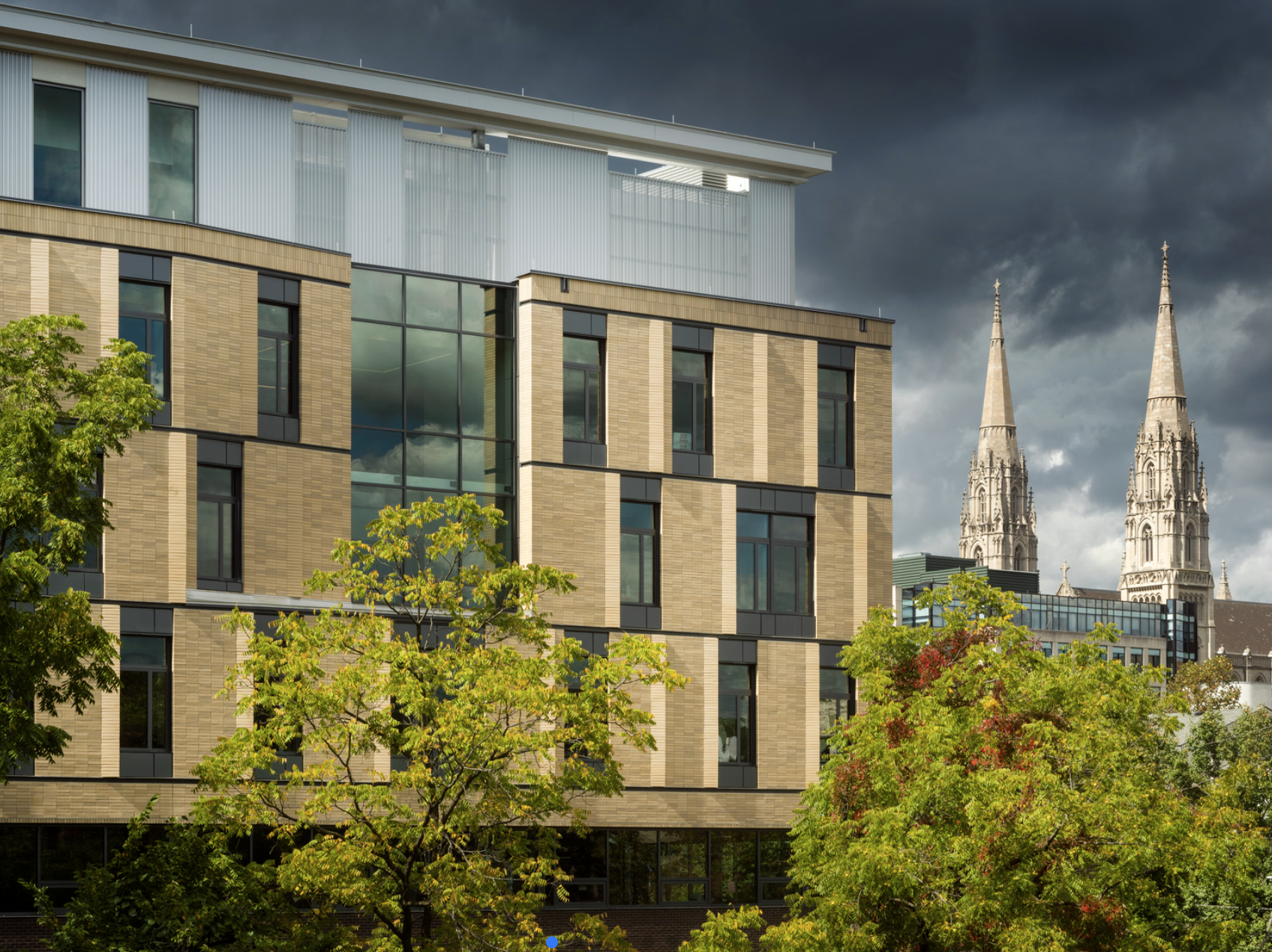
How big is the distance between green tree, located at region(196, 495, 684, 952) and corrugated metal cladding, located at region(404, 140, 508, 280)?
49.1 feet

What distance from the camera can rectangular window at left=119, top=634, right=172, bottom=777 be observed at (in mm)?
32250

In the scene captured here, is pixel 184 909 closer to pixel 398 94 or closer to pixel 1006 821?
pixel 1006 821

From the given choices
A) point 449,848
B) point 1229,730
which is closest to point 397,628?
point 449,848

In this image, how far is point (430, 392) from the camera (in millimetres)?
37500

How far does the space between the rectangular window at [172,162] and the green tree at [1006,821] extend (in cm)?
1842

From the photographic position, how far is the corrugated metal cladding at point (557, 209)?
39.8 meters

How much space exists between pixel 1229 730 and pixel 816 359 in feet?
108

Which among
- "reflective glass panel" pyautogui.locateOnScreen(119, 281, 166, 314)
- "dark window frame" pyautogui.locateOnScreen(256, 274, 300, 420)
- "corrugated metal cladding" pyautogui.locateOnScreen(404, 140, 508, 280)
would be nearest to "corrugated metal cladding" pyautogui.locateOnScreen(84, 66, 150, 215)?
"reflective glass panel" pyautogui.locateOnScreen(119, 281, 166, 314)

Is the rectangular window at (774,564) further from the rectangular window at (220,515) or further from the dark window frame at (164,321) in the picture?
the dark window frame at (164,321)

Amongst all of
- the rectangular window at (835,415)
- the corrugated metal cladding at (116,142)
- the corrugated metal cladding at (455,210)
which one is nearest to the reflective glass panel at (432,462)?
the corrugated metal cladding at (455,210)

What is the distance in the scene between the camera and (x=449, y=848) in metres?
23.7

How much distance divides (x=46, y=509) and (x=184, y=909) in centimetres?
646

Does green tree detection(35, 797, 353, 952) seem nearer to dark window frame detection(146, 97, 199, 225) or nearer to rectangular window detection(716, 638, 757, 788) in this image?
rectangular window detection(716, 638, 757, 788)

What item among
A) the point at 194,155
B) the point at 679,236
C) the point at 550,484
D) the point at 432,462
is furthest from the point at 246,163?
the point at 679,236
